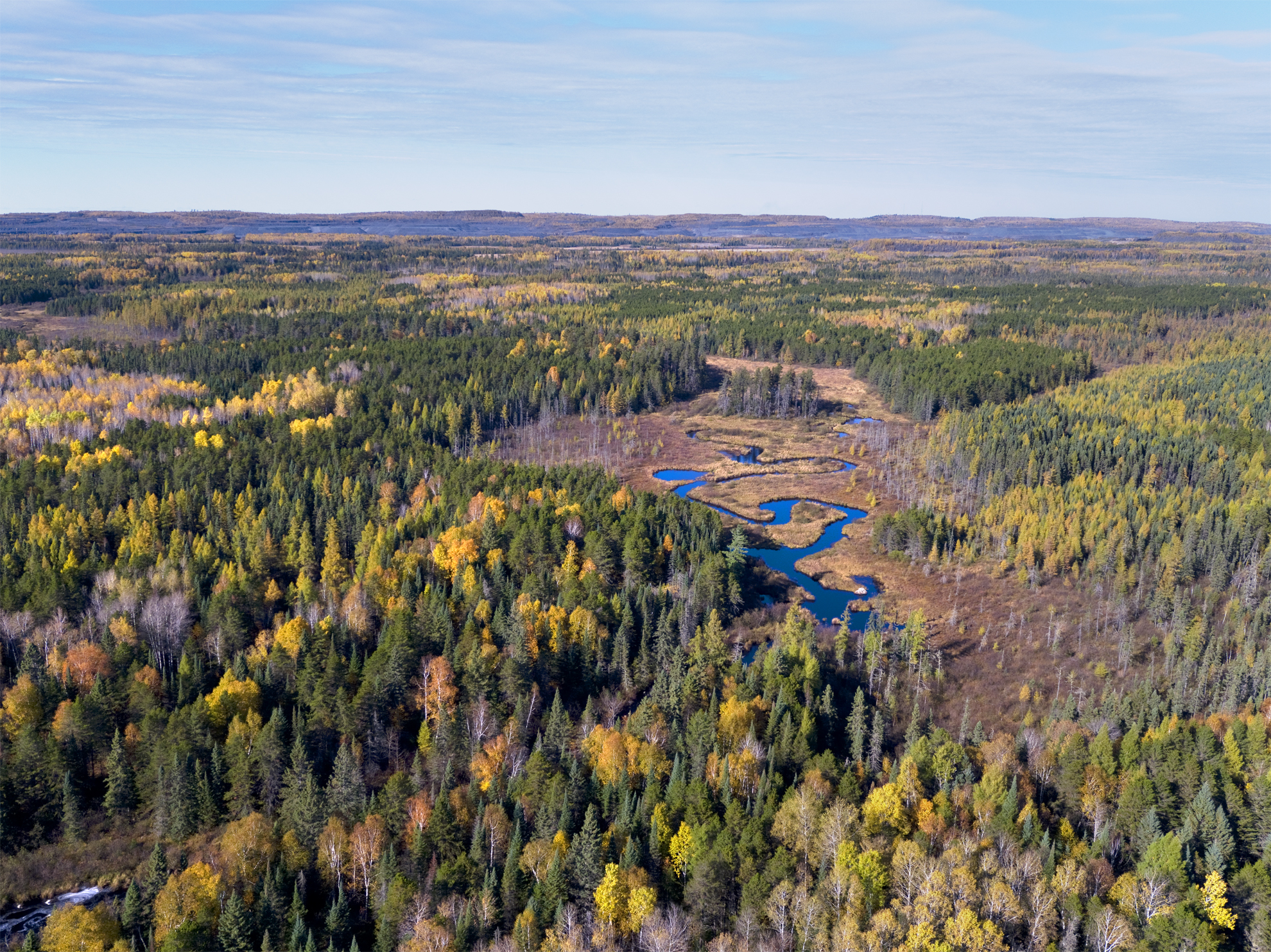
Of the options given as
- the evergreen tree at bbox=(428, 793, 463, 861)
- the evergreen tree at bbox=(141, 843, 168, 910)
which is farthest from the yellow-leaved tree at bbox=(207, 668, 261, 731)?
the evergreen tree at bbox=(428, 793, 463, 861)

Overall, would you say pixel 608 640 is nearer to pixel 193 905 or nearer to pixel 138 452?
pixel 193 905

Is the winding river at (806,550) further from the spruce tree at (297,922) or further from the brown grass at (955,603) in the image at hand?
the spruce tree at (297,922)

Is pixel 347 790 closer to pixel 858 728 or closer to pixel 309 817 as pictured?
pixel 309 817

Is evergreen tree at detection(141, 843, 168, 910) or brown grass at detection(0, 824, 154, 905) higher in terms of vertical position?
evergreen tree at detection(141, 843, 168, 910)

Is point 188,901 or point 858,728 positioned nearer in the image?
point 188,901

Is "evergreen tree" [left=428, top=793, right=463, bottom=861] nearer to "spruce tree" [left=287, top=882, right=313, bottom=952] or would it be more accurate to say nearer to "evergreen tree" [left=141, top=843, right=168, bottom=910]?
"spruce tree" [left=287, top=882, right=313, bottom=952]

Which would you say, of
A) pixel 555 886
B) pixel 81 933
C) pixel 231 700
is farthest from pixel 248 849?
pixel 555 886

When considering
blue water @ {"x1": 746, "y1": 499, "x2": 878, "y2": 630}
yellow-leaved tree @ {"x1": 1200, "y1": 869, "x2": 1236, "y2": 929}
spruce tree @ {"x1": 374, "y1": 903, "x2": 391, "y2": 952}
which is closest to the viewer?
spruce tree @ {"x1": 374, "y1": 903, "x2": 391, "y2": 952}
